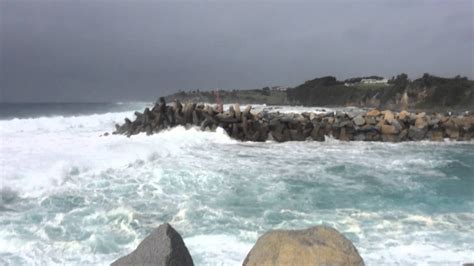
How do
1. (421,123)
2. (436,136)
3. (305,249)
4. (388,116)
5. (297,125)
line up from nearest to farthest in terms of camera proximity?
(305,249) → (297,125) → (436,136) → (421,123) → (388,116)

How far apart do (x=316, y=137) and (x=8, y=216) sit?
44.2 feet

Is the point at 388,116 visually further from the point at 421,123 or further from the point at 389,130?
the point at 389,130

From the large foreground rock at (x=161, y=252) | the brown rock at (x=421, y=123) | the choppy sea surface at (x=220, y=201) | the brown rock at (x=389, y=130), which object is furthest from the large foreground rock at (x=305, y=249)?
the brown rock at (x=421, y=123)

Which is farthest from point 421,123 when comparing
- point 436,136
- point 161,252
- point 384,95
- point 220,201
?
point 384,95

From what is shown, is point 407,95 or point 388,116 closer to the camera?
point 388,116

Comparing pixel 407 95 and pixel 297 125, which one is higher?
pixel 407 95

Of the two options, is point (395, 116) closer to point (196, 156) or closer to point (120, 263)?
point (196, 156)

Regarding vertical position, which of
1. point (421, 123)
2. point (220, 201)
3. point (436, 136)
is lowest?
point (436, 136)

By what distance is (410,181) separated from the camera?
985 centimetres

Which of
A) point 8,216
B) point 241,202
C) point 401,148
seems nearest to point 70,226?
point 8,216

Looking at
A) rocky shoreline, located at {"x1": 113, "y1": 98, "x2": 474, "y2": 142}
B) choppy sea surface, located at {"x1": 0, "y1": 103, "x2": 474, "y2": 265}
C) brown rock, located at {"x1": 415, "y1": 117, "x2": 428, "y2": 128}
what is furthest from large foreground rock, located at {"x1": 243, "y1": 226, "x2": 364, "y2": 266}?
brown rock, located at {"x1": 415, "y1": 117, "x2": 428, "y2": 128}

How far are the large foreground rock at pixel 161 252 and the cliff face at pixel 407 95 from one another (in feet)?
145

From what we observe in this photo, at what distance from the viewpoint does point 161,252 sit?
3514 millimetres

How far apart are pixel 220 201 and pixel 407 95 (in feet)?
177
